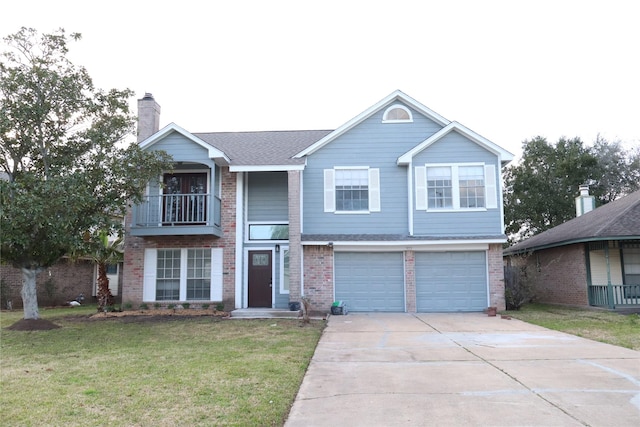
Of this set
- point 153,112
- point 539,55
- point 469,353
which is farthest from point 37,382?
point 539,55

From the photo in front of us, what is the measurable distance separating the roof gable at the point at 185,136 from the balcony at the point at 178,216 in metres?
1.27

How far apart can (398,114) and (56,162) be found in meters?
10.7

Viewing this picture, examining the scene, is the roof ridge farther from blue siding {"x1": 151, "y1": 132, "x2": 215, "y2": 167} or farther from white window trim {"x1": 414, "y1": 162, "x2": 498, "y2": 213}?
blue siding {"x1": 151, "y1": 132, "x2": 215, "y2": 167}

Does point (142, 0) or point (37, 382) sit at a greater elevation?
point (142, 0)

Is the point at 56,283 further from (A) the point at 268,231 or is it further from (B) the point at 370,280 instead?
(B) the point at 370,280

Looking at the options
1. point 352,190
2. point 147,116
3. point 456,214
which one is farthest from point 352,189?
point 147,116

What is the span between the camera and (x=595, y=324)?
12.9 metres

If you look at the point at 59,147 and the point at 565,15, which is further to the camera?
the point at 59,147

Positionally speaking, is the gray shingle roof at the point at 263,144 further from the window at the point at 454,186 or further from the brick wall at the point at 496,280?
the brick wall at the point at 496,280

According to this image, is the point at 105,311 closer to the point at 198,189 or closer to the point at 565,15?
the point at 198,189

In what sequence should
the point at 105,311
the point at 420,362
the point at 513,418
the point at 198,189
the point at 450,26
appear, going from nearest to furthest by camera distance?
the point at 513,418 < the point at 420,362 < the point at 450,26 < the point at 105,311 < the point at 198,189

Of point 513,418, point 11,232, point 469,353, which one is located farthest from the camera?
point 11,232

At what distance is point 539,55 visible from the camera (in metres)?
14.0

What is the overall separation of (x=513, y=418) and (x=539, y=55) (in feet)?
38.8
